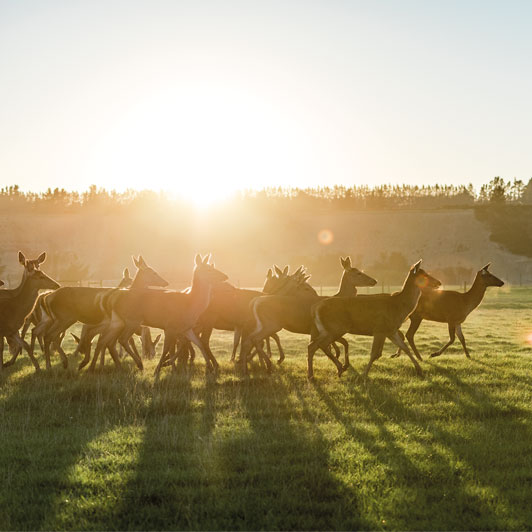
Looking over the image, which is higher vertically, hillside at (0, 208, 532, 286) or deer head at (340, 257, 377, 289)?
deer head at (340, 257, 377, 289)

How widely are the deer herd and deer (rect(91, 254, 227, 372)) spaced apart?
2 cm

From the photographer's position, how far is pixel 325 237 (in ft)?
442

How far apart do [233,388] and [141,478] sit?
4.93 meters

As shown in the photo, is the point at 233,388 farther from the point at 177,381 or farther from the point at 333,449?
the point at 333,449

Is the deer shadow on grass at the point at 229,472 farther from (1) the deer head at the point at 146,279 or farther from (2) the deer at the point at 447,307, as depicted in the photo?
(2) the deer at the point at 447,307

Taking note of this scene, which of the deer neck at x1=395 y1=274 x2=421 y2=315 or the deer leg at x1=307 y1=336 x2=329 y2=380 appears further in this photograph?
the deer neck at x1=395 y1=274 x2=421 y2=315

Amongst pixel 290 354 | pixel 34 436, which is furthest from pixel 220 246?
pixel 34 436

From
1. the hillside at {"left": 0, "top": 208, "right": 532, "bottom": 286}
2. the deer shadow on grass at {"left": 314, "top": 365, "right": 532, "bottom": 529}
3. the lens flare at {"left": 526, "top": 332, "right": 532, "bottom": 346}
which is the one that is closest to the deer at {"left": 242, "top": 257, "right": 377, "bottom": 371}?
the deer shadow on grass at {"left": 314, "top": 365, "right": 532, "bottom": 529}

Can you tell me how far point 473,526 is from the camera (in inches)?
225

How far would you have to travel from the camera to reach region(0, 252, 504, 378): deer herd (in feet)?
42.8

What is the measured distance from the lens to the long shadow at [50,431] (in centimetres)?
616

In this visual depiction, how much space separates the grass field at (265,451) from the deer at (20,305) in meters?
1.26

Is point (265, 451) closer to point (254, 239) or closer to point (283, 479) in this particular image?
point (283, 479)

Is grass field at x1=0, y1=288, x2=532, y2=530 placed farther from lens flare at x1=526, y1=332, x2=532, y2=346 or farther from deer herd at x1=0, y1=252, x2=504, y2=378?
lens flare at x1=526, y1=332, x2=532, y2=346
